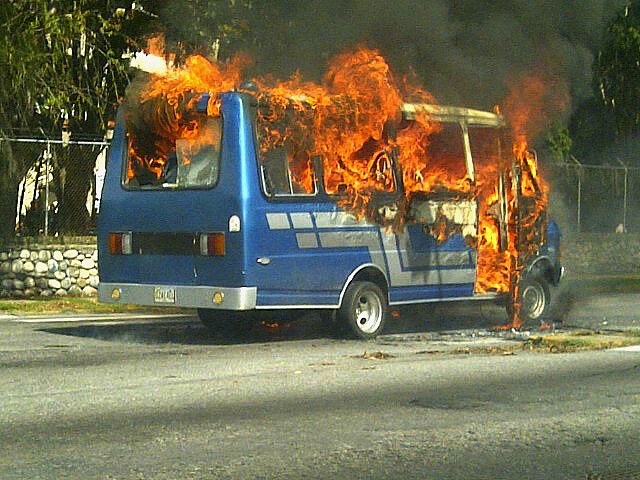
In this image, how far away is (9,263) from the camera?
21.3 metres

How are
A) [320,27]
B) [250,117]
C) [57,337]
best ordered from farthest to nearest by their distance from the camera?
1. [320,27]
2. [57,337]
3. [250,117]

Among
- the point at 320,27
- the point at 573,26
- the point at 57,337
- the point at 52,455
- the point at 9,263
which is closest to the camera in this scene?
the point at 52,455

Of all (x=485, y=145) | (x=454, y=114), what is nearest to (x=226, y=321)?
(x=454, y=114)

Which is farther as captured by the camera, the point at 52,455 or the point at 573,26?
the point at 573,26

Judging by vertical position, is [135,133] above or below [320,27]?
below

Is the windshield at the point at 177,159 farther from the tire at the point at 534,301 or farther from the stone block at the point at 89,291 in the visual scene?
the stone block at the point at 89,291

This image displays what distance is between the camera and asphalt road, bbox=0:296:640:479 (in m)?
7.52

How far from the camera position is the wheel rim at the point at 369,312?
14.4 metres

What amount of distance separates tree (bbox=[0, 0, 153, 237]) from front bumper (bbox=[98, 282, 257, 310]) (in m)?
6.18

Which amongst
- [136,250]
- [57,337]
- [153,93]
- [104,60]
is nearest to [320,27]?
[153,93]

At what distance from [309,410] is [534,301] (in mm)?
7594

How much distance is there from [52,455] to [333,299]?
672cm

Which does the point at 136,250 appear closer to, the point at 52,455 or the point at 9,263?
the point at 52,455

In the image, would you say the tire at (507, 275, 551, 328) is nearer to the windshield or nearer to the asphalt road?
the asphalt road
